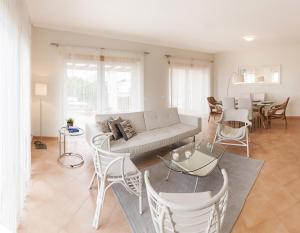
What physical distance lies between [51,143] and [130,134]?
2.15 meters

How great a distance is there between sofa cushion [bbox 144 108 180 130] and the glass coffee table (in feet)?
3.56

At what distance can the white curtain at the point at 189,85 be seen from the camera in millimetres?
7105

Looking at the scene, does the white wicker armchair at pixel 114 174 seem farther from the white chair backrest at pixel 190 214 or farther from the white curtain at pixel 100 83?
the white curtain at pixel 100 83

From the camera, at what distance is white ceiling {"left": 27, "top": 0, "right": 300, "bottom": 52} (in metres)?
3.49

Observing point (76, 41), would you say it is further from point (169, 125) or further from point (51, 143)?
point (169, 125)

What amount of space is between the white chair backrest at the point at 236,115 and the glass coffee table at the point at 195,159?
4.60 ft

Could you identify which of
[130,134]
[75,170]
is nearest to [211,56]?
[130,134]

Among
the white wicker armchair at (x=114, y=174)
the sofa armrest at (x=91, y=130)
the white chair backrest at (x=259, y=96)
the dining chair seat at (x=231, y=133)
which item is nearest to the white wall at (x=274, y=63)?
the white chair backrest at (x=259, y=96)

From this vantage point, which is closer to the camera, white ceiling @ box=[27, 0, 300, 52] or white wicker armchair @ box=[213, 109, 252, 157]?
white ceiling @ box=[27, 0, 300, 52]

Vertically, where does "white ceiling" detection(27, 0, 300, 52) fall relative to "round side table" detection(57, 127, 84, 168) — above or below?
above

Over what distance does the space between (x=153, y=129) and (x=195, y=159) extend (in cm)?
139

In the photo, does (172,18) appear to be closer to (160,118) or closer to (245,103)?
(160,118)

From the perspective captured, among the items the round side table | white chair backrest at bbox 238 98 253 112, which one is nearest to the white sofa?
the round side table

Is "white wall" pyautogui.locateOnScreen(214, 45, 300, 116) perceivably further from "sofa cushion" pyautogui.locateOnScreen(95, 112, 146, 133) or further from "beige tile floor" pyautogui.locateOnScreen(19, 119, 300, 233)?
"sofa cushion" pyautogui.locateOnScreen(95, 112, 146, 133)
